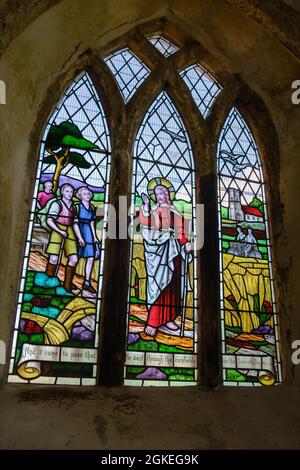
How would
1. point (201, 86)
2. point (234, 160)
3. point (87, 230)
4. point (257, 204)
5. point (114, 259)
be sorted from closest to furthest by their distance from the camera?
1. point (114, 259)
2. point (87, 230)
3. point (257, 204)
4. point (234, 160)
5. point (201, 86)

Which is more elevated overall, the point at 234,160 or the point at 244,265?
the point at 234,160

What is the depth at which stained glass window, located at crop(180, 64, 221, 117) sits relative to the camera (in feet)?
16.5

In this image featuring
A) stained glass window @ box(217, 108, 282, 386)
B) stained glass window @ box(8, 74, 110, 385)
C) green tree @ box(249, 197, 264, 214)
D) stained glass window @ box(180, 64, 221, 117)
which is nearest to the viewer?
stained glass window @ box(8, 74, 110, 385)

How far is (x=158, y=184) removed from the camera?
14.6 feet

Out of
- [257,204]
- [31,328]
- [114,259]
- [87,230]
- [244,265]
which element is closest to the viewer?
[31,328]

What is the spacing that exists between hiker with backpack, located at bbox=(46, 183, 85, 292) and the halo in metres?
0.68

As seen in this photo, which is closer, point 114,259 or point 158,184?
point 114,259

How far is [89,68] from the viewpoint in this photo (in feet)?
15.4

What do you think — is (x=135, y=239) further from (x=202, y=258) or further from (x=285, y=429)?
(x=285, y=429)

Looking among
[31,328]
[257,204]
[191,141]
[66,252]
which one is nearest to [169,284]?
[66,252]

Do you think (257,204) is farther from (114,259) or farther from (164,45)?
(164,45)

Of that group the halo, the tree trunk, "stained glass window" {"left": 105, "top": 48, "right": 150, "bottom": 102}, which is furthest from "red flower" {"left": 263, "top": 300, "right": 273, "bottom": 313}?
"stained glass window" {"left": 105, "top": 48, "right": 150, "bottom": 102}

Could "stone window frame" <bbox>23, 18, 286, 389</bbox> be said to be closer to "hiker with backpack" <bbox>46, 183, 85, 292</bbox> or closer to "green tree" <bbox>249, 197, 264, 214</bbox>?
"green tree" <bbox>249, 197, 264, 214</bbox>

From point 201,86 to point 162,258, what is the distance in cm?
199
